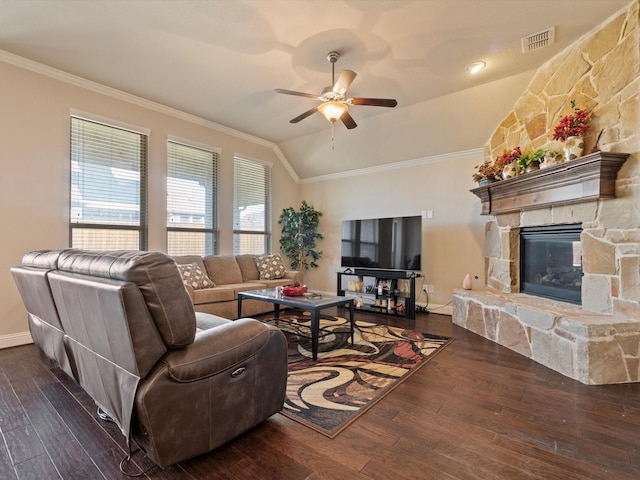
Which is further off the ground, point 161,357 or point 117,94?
point 117,94

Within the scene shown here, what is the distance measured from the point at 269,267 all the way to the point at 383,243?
186cm

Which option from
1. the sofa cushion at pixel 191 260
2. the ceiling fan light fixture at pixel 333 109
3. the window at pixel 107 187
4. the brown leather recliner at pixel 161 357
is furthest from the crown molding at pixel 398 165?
the brown leather recliner at pixel 161 357

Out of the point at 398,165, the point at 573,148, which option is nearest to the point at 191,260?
the point at 398,165

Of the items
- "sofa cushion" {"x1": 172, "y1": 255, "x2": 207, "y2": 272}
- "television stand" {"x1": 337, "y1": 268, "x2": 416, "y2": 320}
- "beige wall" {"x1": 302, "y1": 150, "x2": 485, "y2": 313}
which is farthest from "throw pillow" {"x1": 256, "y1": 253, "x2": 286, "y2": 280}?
"beige wall" {"x1": 302, "y1": 150, "x2": 485, "y2": 313}

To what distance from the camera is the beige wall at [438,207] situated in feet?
14.9

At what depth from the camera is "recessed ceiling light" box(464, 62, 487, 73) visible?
3326mm

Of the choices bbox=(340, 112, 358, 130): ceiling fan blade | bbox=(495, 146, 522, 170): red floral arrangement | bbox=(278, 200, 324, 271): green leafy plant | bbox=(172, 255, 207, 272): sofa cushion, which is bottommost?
bbox=(172, 255, 207, 272): sofa cushion

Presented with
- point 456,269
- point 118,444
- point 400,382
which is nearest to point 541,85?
point 456,269

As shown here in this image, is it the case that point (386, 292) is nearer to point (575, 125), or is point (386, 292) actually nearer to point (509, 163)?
point (509, 163)

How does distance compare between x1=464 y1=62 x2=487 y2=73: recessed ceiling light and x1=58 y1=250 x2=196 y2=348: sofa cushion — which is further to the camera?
x1=464 y1=62 x2=487 y2=73: recessed ceiling light

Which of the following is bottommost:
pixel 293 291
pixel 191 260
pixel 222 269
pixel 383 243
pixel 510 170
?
pixel 293 291

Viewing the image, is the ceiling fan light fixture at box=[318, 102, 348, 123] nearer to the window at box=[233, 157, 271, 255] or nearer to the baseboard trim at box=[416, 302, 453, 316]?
the window at box=[233, 157, 271, 255]

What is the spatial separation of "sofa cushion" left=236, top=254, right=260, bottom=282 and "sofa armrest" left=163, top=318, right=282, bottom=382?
330cm

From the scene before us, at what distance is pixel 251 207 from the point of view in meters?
5.63
